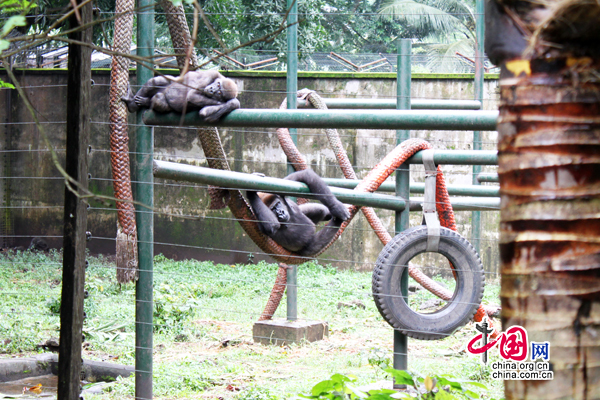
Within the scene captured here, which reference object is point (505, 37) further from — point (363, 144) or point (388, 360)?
point (363, 144)

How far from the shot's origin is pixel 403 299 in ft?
7.87

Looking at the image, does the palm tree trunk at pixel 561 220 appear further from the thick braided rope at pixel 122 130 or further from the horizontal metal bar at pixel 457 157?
the thick braided rope at pixel 122 130

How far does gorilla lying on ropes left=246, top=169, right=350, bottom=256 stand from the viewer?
3092 millimetres

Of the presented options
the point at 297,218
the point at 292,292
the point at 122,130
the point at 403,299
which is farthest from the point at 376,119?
the point at 292,292

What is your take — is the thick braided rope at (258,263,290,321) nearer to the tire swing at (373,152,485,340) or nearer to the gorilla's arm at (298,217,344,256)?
the gorilla's arm at (298,217,344,256)

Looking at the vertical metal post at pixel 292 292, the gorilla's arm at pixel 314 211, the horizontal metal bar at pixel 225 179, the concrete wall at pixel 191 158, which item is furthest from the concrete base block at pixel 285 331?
the concrete wall at pixel 191 158

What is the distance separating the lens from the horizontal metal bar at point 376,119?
7.16ft

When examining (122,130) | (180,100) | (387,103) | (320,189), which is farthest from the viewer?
(387,103)

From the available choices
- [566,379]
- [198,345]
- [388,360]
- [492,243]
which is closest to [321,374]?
[388,360]

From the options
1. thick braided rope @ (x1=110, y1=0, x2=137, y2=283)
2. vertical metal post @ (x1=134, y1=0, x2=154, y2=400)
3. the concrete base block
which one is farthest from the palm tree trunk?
the concrete base block

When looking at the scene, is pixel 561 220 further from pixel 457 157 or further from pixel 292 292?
pixel 292 292

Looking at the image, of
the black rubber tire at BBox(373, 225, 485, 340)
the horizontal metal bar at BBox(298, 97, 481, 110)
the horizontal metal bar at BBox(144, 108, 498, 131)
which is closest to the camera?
the horizontal metal bar at BBox(144, 108, 498, 131)

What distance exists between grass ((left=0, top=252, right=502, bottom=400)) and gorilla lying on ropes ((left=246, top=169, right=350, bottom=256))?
0.47m

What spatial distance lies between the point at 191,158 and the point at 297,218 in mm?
5049
